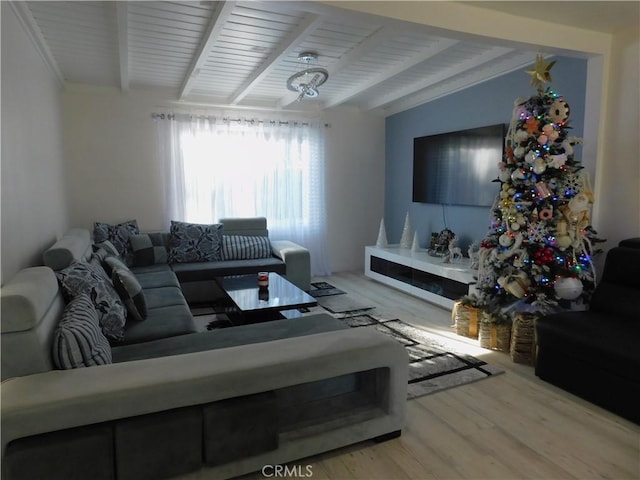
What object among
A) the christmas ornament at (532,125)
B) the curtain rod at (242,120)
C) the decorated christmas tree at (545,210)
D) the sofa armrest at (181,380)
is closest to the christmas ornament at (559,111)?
the decorated christmas tree at (545,210)

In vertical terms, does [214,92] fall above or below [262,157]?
above

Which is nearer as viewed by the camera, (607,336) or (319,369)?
(319,369)

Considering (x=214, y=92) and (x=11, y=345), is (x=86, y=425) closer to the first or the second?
(x=11, y=345)

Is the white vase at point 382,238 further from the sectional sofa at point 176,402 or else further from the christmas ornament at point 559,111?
the sectional sofa at point 176,402

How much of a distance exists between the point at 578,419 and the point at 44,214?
3.78m

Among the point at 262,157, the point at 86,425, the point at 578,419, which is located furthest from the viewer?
the point at 262,157

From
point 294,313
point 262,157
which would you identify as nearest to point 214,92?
point 262,157

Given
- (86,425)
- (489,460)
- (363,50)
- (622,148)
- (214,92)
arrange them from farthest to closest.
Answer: (214,92) → (363,50) → (622,148) → (489,460) → (86,425)

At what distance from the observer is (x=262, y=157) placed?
5.44 m

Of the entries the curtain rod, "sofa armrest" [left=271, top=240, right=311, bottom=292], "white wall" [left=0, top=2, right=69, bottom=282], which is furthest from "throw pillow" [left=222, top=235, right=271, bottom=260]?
"white wall" [left=0, top=2, right=69, bottom=282]

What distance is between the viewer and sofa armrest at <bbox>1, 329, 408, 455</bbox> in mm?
1426

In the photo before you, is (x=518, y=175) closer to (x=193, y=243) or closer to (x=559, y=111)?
(x=559, y=111)

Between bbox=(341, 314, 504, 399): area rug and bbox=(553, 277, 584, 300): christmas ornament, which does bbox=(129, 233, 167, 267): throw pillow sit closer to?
bbox=(341, 314, 504, 399): area rug

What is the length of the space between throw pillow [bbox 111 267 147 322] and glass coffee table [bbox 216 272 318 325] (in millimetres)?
688
